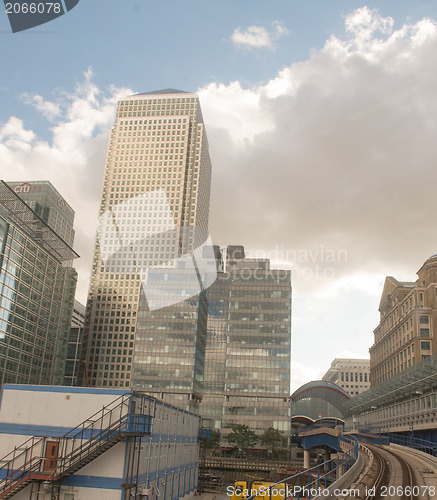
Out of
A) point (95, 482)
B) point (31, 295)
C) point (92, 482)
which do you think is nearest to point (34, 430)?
point (92, 482)

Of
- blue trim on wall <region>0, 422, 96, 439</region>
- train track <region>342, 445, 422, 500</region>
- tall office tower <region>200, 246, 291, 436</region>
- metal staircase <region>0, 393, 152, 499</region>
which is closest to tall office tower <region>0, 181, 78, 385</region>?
tall office tower <region>200, 246, 291, 436</region>

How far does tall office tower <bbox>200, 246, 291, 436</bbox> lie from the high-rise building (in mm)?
27902

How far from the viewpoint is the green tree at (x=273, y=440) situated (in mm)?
133500

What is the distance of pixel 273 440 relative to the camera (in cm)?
13450

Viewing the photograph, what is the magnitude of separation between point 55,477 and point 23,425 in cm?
620

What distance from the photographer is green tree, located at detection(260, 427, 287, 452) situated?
134m

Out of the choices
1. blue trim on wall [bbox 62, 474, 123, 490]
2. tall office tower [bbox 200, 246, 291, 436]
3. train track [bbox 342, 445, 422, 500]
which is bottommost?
blue trim on wall [bbox 62, 474, 123, 490]

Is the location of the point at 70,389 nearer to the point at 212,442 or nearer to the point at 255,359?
the point at 212,442

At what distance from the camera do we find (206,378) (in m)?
162

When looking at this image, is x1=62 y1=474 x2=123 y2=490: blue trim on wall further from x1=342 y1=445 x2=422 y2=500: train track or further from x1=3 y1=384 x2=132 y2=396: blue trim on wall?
x1=342 y1=445 x2=422 y2=500: train track

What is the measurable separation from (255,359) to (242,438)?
1035 inches

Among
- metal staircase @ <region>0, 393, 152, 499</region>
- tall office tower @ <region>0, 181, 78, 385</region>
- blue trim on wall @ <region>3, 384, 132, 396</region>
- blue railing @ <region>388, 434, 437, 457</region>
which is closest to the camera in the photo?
metal staircase @ <region>0, 393, 152, 499</region>

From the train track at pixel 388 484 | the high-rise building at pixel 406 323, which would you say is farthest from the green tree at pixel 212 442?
the train track at pixel 388 484

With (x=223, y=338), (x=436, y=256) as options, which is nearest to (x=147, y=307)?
(x=223, y=338)
